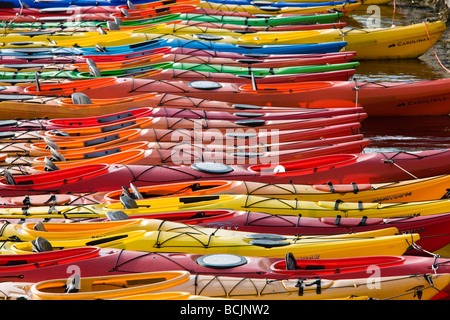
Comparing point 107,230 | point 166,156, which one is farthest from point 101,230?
point 166,156

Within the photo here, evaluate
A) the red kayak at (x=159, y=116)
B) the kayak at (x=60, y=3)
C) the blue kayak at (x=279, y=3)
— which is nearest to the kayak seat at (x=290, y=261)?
the red kayak at (x=159, y=116)

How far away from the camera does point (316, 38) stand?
11156mm

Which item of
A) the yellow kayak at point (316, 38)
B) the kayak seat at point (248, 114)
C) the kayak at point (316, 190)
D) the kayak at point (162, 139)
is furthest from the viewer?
the yellow kayak at point (316, 38)

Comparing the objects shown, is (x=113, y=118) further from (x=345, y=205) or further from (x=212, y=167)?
(x=345, y=205)

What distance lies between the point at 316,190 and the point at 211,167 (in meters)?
1.23

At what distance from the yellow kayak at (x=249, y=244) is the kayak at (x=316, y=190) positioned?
88cm

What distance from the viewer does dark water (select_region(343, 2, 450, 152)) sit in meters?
8.77

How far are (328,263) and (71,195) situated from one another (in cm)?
306

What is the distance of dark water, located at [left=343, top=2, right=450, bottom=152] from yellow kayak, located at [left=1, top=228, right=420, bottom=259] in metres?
3.19

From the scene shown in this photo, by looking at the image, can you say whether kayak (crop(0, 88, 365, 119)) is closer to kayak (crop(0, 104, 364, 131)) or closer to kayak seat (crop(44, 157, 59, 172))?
kayak (crop(0, 104, 364, 131))

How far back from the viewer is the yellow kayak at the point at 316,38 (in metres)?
11.1

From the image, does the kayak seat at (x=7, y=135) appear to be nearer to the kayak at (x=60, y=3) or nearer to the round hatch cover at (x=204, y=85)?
the round hatch cover at (x=204, y=85)

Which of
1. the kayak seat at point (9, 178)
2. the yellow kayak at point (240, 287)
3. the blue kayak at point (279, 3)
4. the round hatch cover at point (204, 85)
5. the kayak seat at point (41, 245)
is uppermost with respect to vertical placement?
the blue kayak at point (279, 3)

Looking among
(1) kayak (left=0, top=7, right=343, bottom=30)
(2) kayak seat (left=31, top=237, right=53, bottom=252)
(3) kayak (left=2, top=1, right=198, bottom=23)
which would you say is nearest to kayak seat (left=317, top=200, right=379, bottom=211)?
(2) kayak seat (left=31, top=237, right=53, bottom=252)
